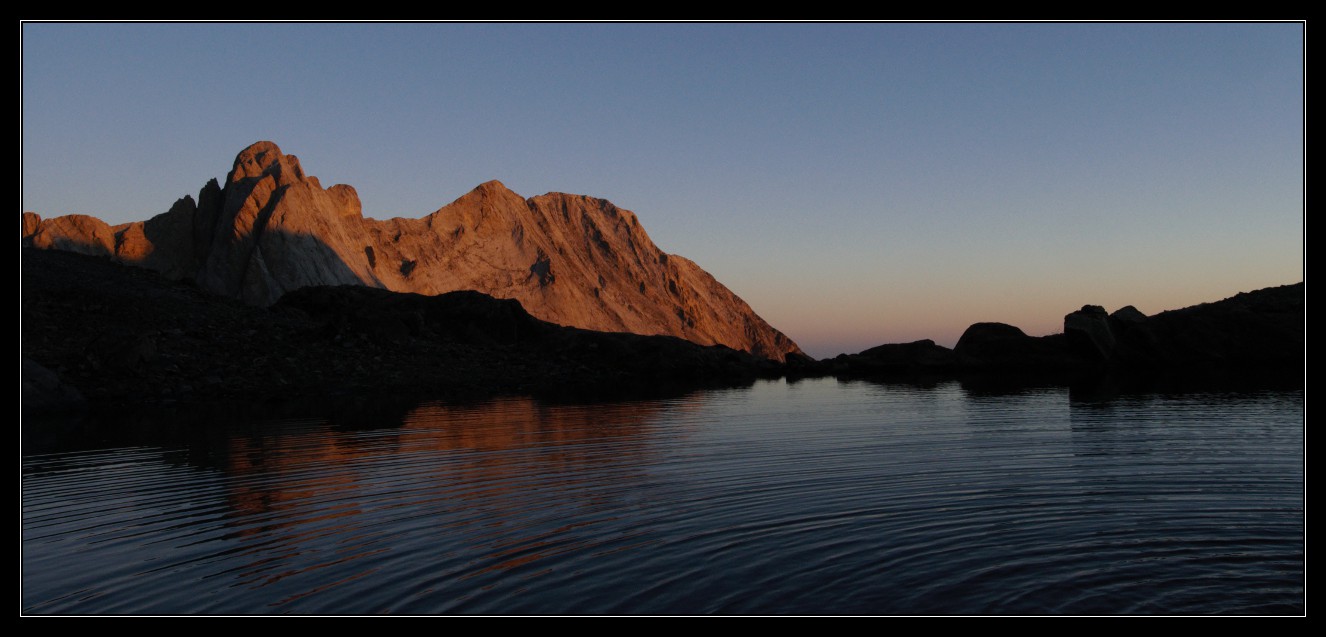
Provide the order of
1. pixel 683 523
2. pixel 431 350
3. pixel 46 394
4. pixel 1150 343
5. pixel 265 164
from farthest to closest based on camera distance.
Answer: pixel 265 164, pixel 1150 343, pixel 431 350, pixel 46 394, pixel 683 523

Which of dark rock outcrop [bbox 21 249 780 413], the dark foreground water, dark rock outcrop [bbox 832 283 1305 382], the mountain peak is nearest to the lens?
the dark foreground water

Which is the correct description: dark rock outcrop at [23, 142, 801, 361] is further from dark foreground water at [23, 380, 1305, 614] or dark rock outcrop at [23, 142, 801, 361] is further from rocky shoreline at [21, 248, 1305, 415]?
dark foreground water at [23, 380, 1305, 614]

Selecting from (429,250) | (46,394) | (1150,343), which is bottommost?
(46,394)

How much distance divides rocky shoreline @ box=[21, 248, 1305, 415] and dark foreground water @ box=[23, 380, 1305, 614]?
21.3 metres

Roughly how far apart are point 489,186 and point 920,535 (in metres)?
157

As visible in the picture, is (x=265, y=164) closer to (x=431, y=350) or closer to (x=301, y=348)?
(x=431, y=350)

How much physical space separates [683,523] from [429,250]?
131 metres

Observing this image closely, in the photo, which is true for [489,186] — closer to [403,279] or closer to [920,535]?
[403,279]

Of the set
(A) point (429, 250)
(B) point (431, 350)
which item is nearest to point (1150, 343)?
(B) point (431, 350)

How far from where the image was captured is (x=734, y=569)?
34.9 feet

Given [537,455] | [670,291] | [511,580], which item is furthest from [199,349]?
[670,291]

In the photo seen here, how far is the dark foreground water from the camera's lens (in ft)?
32.2

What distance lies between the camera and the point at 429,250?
13900 cm

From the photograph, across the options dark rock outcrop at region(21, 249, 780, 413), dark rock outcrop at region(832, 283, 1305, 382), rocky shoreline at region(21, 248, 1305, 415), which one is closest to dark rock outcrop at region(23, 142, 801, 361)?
dark rock outcrop at region(21, 249, 780, 413)
